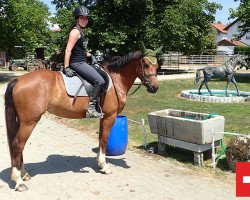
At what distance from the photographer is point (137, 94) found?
62.4 ft

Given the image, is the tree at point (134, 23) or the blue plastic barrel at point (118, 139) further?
the tree at point (134, 23)

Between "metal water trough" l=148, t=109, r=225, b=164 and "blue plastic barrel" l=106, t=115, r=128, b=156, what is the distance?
0.70 m

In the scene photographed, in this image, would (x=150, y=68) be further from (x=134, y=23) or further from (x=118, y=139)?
(x=134, y=23)

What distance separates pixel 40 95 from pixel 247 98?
12.5 metres

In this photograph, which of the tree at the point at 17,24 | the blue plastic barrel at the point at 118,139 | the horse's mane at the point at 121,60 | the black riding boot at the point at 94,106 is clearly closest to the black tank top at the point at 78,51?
the black riding boot at the point at 94,106

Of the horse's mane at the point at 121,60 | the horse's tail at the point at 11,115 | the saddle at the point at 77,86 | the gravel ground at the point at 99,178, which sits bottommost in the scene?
the gravel ground at the point at 99,178

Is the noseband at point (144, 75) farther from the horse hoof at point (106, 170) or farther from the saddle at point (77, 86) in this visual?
the horse hoof at point (106, 170)

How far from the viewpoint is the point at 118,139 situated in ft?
26.5

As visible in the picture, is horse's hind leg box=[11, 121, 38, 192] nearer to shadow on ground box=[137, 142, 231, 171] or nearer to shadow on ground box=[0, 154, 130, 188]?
shadow on ground box=[0, 154, 130, 188]

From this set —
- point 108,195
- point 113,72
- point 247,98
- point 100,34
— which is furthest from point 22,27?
point 108,195

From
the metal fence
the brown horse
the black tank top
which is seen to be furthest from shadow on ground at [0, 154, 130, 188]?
the metal fence

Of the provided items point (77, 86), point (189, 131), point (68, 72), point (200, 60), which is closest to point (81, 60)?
point (68, 72)

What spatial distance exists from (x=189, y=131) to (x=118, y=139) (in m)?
1.76

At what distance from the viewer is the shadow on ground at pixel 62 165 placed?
691 centimetres
